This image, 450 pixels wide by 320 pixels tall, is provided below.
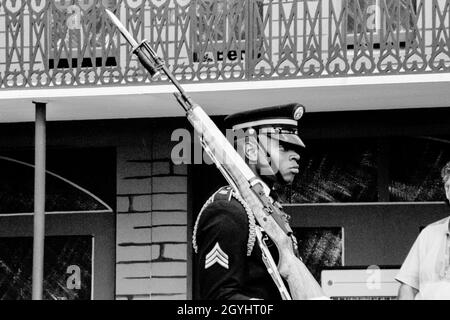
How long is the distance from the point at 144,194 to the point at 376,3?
9.23 feet

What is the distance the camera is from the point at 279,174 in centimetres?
741

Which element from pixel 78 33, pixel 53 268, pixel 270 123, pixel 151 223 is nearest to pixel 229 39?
pixel 78 33

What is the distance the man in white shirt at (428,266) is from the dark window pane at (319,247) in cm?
481

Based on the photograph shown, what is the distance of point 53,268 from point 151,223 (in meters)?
1.14

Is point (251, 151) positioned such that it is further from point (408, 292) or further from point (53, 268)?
point (53, 268)

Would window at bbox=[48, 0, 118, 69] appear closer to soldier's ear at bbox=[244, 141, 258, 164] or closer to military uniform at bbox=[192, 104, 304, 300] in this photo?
soldier's ear at bbox=[244, 141, 258, 164]

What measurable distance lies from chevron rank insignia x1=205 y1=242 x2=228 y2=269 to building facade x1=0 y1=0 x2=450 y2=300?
5.17 m

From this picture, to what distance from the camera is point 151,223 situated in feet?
43.6

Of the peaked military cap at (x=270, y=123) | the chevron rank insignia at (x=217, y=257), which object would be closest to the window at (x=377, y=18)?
the peaked military cap at (x=270, y=123)

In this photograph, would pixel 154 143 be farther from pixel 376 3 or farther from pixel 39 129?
pixel 376 3

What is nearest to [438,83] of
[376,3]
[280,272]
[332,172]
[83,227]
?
[376,3]

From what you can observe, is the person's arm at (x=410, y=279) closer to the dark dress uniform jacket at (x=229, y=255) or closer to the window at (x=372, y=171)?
the dark dress uniform jacket at (x=229, y=255)

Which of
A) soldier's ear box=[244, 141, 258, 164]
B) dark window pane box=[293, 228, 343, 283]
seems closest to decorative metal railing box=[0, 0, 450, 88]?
dark window pane box=[293, 228, 343, 283]

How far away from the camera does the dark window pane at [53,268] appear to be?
538 inches
